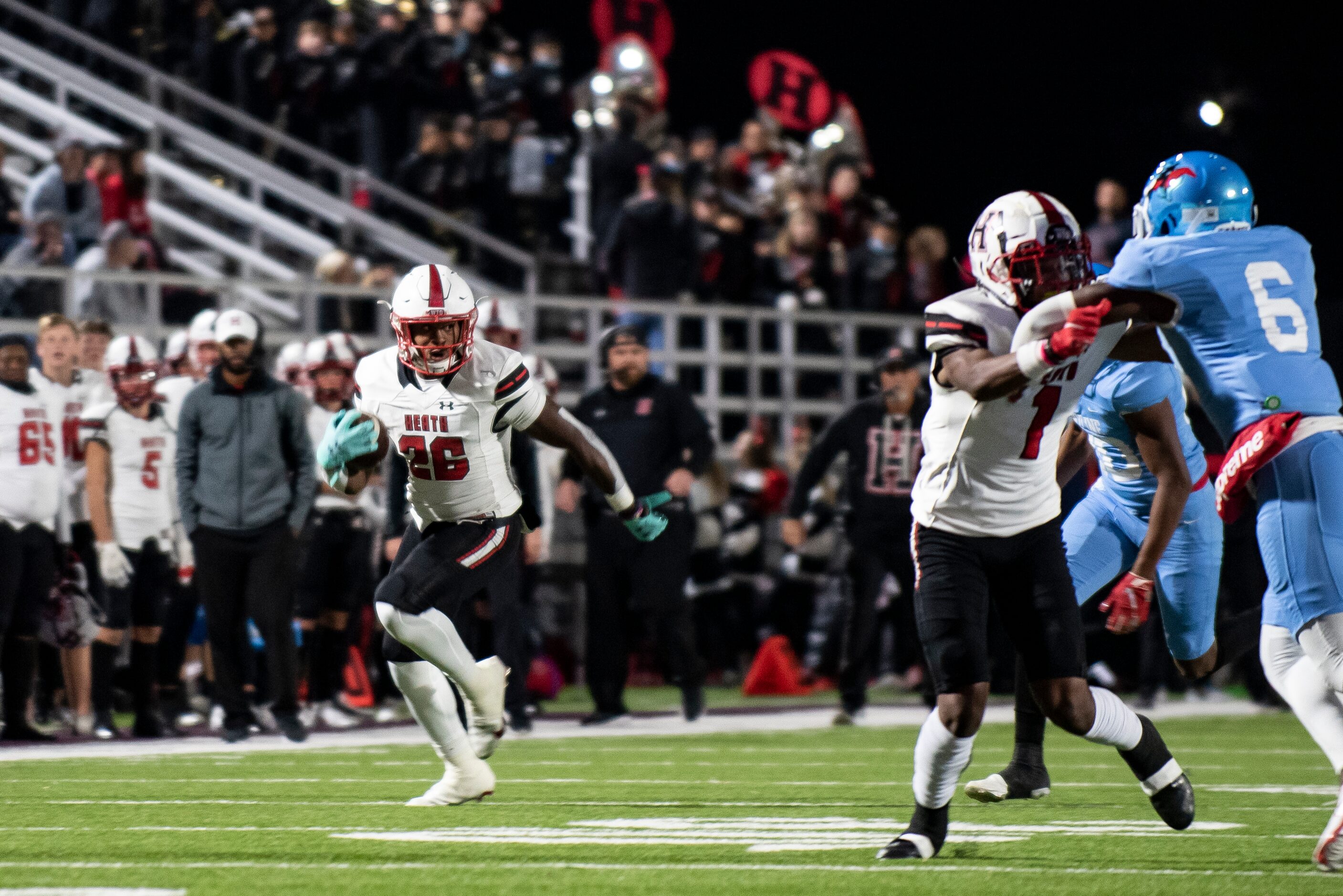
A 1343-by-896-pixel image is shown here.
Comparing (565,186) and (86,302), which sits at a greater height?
(565,186)

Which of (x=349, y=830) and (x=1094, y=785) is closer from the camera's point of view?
(x=349, y=830)

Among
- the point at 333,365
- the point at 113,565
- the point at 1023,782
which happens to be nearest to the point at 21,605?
the point at 113,565

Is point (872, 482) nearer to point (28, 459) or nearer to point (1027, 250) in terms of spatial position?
point (28, 459)

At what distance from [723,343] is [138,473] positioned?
6457 millimetres

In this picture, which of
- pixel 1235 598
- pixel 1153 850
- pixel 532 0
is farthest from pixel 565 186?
pixel 1153 850

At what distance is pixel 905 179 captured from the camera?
81.4 feet

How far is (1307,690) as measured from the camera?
560 cm

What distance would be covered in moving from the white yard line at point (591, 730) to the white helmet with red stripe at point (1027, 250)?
4.77 meters

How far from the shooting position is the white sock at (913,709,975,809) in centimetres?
523

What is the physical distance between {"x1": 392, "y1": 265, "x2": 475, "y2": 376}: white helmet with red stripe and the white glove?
3691 mm

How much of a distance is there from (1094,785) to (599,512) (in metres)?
4.26

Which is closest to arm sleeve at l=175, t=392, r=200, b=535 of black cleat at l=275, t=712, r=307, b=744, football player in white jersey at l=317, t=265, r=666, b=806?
black cleat at l=275, t=712, r=307, b=744

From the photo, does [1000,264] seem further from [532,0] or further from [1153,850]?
[532,0]

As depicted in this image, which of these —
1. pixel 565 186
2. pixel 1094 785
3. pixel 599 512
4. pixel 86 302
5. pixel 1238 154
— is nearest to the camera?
pixel 1094 785
